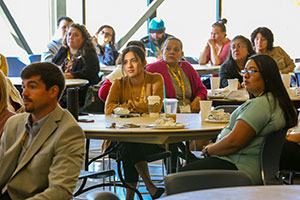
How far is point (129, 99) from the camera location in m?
4.55

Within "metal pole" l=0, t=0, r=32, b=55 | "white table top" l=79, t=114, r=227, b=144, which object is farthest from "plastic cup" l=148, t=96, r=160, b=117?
"metal pole" l=0, t=0, r=32, b=55

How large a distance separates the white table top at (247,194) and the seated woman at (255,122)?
114 centimetres

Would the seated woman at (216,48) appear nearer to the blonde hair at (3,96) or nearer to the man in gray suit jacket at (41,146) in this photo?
the blonde hair at (3,96)

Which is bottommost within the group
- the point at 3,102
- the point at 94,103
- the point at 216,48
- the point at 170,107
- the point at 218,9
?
the point at 94,103

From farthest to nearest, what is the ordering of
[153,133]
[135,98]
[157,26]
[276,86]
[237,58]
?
[157,26] < [237,58] < [135,98] < [153,133] < [276,86]

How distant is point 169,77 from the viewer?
213 inches

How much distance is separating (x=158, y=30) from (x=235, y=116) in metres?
5.80

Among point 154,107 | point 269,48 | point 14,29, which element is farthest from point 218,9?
point 154,107

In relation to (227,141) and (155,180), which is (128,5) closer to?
(155,180)

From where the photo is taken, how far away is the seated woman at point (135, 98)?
425 centimetres

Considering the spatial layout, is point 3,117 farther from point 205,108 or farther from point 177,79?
point 177,79

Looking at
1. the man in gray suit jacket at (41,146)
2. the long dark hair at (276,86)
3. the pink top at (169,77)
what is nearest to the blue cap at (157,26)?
the pink top at (169,77)

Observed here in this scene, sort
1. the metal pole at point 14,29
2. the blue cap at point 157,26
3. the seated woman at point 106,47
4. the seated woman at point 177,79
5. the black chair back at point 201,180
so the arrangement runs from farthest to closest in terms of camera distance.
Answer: the metal pole at point 14,29
the seated woman at point 106,47
the blue cap at point 157,26
the seated woman at point 177,79
the black chair back at point 201,180

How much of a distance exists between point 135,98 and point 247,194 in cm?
279
